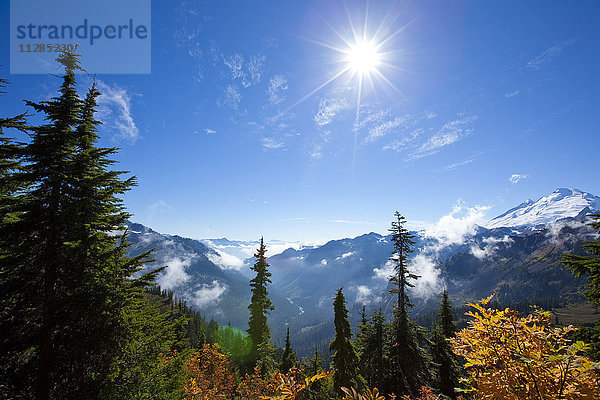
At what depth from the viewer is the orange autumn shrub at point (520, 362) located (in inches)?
94.3

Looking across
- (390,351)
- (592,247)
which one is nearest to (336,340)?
(390,351)

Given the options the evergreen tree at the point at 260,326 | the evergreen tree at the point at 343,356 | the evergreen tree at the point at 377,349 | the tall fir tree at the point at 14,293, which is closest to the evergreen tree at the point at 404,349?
the evergreen tree at the point at 377,349

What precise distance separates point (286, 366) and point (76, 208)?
41618mm

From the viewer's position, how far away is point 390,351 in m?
18.7

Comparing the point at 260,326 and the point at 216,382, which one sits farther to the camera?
the point at 260,326

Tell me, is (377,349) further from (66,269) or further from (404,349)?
(66,269)

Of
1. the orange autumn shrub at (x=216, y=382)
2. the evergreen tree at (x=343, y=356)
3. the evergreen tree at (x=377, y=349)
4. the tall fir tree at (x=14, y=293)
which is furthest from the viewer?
the evergreen tree at (x=343, y=356)

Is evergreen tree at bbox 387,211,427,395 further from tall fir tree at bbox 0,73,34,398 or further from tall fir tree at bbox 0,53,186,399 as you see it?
tall fir tree at bbox 0,73,34,398

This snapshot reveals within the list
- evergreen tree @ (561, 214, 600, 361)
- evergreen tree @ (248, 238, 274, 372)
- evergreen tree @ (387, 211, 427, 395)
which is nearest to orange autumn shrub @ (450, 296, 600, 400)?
evergreen tree @ (561, 214, 600, 361)

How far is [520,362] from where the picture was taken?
2654mm

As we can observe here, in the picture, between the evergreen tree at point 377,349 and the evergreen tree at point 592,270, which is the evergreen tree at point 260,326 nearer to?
the evergreen tree at point 377,349

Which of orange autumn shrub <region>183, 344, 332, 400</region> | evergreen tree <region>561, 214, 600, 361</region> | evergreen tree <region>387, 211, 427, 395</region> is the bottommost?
orange autumn shrub <region>183, 344, 332, 400</region>

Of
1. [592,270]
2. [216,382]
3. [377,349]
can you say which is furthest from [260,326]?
[592,270]

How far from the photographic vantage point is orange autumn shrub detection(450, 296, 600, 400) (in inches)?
94.3
